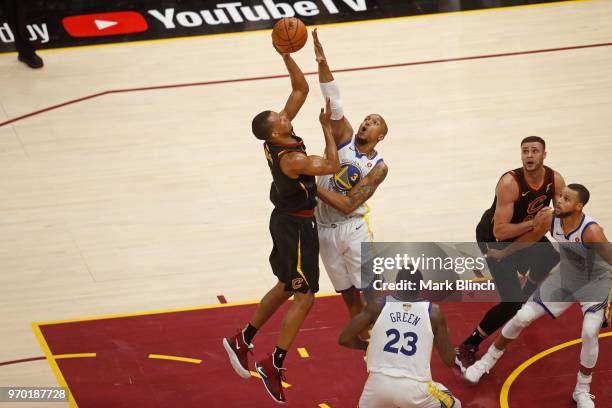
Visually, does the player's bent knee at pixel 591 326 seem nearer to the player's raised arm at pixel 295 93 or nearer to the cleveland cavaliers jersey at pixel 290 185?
the cleveland cavaliers jersey at pixel 290 185

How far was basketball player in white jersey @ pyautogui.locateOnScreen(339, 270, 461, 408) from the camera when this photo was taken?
7.44m

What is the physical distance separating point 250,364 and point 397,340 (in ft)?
7.29

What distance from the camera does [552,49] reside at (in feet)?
52.1

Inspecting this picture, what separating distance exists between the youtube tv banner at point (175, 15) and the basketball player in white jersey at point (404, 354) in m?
9.97

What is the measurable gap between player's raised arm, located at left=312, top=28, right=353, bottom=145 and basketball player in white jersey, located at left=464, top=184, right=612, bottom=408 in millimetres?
1726

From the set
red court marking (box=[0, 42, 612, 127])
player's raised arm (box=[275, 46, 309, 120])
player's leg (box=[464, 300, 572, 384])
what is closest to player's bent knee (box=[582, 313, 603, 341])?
player's leg (box=[464, 300, 572, 384])

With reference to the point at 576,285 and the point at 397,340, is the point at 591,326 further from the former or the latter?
the point at 397,340

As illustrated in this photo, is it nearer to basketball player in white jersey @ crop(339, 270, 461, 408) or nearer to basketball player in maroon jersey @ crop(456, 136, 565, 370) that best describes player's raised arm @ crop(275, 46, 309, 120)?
basketball player in maroon jersey @ crop(456, 136, 565, 370)

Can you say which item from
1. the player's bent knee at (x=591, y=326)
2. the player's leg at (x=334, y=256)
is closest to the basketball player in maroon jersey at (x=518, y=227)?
the player's bent knee at (x=591, y=326)

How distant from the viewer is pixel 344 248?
891 cm

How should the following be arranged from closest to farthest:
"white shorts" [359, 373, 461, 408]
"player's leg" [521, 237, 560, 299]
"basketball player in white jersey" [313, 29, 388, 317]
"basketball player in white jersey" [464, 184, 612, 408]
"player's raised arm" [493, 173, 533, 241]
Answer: "white shorts" [359, 373, 461, 408], "basketball player in white jersey" [464, 184, 612, 408], "basketball player in white jersey" [313, 29, 388, 317], "player's raised arm" [493, 173, 533, 241], "player's leg" [521, 237, 560, 299]

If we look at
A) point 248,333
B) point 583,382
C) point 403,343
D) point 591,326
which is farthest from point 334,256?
point 583,382

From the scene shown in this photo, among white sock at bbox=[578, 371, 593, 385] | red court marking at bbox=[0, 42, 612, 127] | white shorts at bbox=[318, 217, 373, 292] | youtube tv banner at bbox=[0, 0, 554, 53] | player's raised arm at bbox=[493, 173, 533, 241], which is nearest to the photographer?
white sock at bbox=[578, 371, 593, 385]

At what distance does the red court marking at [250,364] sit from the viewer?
884 centimetres
